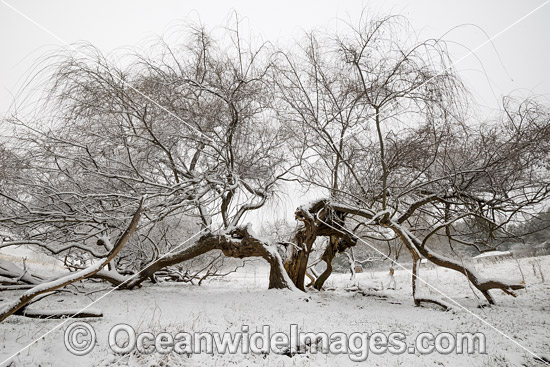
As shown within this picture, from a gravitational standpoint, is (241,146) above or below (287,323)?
above

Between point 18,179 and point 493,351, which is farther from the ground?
point 18,179

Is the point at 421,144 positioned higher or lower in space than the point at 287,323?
higher

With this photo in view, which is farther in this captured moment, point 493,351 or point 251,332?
point 251,332

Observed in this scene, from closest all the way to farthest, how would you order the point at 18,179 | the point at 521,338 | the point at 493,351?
the point at 493,351, the point at 521,338, the point at 18,179

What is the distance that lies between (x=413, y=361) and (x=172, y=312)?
11.2 ft

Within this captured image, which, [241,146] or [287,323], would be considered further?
[241,146]

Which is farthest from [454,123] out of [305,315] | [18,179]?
[18,179]

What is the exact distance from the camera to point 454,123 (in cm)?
Answer: 444

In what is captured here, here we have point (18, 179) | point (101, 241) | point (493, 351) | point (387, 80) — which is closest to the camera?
point (493, 351)

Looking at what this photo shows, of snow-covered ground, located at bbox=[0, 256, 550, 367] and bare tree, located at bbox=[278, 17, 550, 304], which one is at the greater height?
bare tree, located at bbox=[278, 17, 550, 304]

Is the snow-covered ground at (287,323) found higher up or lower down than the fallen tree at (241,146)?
lower down

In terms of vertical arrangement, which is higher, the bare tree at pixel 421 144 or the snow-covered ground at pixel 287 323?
the bare tree at pixel 421 144

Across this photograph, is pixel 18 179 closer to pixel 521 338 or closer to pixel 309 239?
pixel 309 239

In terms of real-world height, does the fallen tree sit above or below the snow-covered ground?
above
